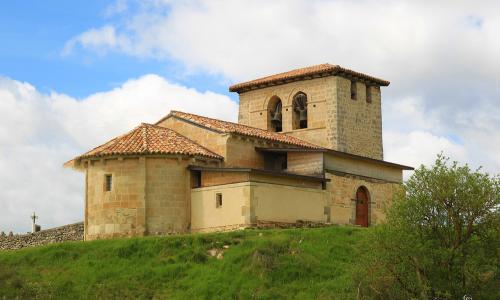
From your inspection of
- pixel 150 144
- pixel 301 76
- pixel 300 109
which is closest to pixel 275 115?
pixel 300 109

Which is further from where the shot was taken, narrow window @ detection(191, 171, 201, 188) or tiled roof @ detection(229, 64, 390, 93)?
tiled roof @ detection(229, 64, 390, 93)

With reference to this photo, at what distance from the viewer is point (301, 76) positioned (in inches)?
1778

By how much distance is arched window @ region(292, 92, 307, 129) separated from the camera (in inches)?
1799

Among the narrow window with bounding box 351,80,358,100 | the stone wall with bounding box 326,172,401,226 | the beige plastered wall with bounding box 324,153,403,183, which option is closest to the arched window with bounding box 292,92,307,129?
the narrow window with bounding box 351,80,358,100

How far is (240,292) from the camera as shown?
27.7 m

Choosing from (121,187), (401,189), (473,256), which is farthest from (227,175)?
(473,256)

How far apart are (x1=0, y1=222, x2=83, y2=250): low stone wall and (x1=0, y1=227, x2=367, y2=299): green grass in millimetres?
11157

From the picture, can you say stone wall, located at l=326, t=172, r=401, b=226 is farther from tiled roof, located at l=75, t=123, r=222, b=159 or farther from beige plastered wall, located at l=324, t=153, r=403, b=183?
tiled roof, located at l=75, t=123, r=222, b=159

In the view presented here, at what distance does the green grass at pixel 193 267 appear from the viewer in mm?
28000

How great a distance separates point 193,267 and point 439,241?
8.67 metres

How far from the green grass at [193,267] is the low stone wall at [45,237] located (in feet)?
36.6

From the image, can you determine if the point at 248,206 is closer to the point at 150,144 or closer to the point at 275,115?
the point at 150,144

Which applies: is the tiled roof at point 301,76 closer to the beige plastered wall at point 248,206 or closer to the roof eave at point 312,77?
the roof eave at point 312,77

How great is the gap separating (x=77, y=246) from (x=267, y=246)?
7460 millimetres
